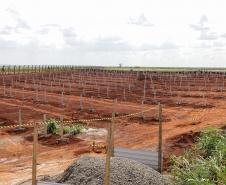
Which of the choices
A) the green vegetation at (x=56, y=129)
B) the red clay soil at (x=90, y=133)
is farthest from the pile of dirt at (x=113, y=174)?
the green vegetation at (x=56, y=129)

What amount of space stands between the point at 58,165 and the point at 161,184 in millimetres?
4528

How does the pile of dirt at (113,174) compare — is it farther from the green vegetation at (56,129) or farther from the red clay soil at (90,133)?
the green vegetation at (56,129)

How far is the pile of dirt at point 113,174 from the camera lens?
19.6ft

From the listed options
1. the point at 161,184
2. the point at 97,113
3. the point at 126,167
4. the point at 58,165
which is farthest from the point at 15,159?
the point at 97,113

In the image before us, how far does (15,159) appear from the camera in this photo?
1002cm

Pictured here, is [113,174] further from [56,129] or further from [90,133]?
[56,129]

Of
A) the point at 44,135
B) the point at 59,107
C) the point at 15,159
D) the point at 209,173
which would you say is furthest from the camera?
the point at 59,107

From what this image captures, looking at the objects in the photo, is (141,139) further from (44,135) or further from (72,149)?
(44,135)

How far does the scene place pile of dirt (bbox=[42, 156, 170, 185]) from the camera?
19.6 ft

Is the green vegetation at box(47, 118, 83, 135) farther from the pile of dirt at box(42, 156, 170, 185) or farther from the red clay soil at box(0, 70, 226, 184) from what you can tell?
the pile of dirt at box(42, 156, 170, 185)

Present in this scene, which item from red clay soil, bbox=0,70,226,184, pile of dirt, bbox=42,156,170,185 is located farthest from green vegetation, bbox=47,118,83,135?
pile of dirt, bbox=42,156,170,185

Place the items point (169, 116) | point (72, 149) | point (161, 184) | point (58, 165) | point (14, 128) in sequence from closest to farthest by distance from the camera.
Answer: point (161, 184) → point (58, 165) → point (72, 149) → point (14, 128) → point (169, 116)

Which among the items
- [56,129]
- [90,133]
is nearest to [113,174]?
[90,133]

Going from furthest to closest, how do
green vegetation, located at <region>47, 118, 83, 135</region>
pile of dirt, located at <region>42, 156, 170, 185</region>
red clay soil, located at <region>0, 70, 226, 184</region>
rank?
green vegetation, located at <region>47, 118, 83, 135</region>, red clay soil, located at <region>0, 70, 226, 184</region>, pile of dirt, located at <region>42, 156, 170, 185</region>
